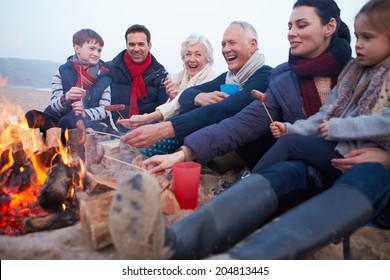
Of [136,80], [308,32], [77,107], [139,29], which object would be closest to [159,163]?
[308,32]

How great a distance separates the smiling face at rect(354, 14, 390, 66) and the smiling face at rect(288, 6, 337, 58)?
0.47 m

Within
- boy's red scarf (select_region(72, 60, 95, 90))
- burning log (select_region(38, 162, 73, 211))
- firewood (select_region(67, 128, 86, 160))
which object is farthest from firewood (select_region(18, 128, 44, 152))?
boy's red scarf (select_region(72, 60, 95, 90))

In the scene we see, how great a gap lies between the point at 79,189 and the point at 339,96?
6.52ft

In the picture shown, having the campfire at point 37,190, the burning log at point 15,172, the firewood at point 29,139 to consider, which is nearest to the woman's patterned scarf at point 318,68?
the campfire at point 37,190

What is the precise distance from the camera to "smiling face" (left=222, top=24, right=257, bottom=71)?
3.51 meters

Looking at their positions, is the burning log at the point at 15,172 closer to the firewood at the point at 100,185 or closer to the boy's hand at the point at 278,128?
the firewood at the point at 100,185

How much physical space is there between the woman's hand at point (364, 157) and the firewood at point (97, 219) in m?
1.41

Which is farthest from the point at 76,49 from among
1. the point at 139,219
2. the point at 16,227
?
the point at 139,219

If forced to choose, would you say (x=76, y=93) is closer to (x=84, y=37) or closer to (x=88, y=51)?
(x=88, y=51)

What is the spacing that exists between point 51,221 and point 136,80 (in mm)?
3366

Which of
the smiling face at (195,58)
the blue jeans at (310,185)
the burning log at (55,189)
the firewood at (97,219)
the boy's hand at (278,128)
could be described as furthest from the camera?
the smiling face at (195,58)

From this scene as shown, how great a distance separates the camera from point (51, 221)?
2.03m

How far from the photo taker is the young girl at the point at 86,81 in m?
4.57

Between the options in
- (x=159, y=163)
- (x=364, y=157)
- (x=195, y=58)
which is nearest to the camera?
(x=364, y=157)
